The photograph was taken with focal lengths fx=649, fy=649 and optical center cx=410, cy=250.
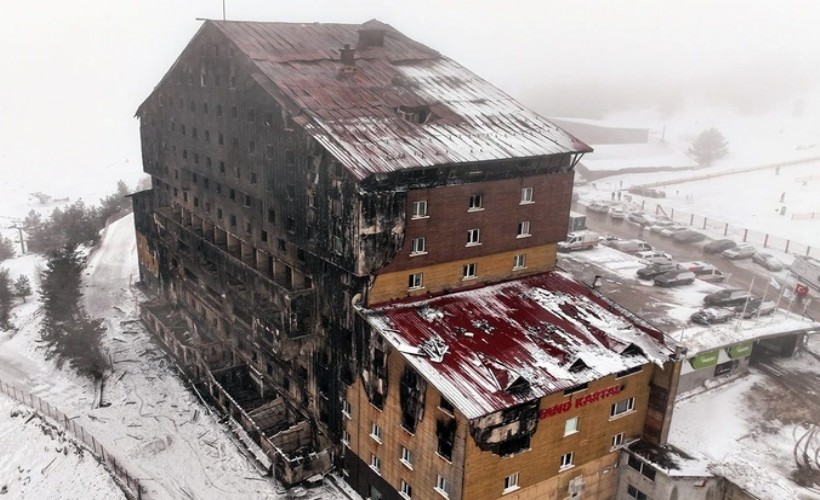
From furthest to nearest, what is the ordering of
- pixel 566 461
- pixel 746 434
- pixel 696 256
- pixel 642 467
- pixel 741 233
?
1. pixel 741 233
2. pixel 696 256
3. pixel 746 434
4. pixel 642 467
5. pixel 566 461

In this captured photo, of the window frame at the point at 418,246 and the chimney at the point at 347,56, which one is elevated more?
the chimney at the point at 347,56

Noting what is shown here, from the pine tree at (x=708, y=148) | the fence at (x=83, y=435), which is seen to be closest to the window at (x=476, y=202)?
the fence at (x=83, y=435)

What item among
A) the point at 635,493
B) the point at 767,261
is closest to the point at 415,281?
the point at 635,493

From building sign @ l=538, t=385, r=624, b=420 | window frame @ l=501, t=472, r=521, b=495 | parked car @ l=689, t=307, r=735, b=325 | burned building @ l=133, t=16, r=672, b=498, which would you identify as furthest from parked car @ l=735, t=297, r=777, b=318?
window frame @ l=501, t=472, r=521, b=495

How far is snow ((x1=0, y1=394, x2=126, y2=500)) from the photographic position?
40312mm

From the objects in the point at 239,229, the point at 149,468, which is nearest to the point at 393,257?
the point at 239,229

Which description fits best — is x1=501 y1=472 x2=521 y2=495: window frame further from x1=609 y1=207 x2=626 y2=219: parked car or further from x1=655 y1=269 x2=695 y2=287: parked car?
x1=609 y1=207 x2=626 y2=219: parked car

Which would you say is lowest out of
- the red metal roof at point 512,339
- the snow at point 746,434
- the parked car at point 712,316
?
the snow at point 746,434

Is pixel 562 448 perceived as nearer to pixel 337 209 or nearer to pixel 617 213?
pixel 337 209

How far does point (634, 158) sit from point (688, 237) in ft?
199

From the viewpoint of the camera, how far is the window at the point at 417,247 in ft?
120

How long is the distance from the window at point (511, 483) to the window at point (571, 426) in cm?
366

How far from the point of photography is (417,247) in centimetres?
3700

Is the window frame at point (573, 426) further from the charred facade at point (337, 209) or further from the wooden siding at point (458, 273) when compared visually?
the wooden siding at point (458, 273)
